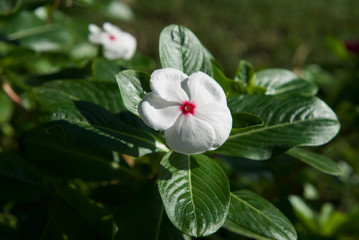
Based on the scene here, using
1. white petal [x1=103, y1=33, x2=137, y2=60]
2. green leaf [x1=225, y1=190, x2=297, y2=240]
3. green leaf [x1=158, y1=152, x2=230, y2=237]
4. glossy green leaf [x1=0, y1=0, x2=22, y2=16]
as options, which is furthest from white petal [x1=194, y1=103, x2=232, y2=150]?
glossy green leaf [x1=0, y1=0, x2=22, y2=16]

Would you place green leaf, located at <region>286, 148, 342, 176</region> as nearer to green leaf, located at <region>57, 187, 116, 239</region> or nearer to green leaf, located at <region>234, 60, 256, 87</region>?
green leaf, located at <region>234, 60, 256, 87</region>

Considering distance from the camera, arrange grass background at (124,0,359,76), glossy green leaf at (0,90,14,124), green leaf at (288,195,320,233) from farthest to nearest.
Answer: grass background at (124,0,359,76) < green leaf at (288,195,320,233) < glossy green leaf at (0,90,14,124)

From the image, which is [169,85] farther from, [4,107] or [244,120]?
[4,107]

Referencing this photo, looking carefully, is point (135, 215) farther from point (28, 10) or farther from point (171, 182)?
point (28, 10)

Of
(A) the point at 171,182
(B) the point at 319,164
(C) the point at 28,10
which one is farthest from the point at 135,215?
(C) the point at 28,10

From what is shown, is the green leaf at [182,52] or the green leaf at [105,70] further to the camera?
the green leaf at [105,70]

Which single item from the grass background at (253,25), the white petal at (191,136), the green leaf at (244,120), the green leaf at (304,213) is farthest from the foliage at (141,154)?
the grass background at (253,25)

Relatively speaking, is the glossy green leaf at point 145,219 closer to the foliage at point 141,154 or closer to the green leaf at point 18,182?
the foliage at point 141,154

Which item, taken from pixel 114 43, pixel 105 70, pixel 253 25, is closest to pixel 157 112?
pixel 105 70
